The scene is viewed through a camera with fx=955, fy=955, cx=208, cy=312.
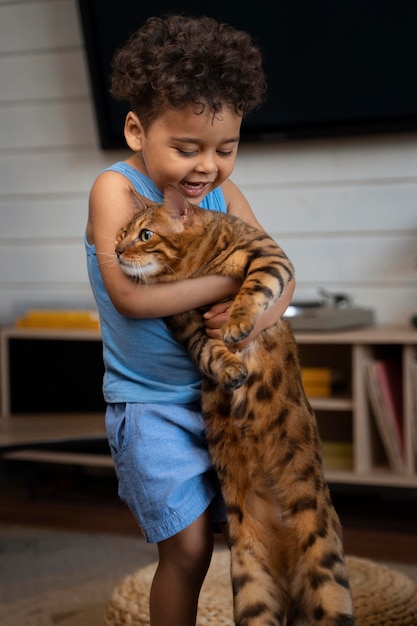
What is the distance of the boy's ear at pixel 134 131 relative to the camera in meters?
1.62

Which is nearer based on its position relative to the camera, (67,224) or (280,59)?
(280,59)

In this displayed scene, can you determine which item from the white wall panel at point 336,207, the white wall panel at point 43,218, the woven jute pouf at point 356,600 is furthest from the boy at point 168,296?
the white wall panel at point 43,218

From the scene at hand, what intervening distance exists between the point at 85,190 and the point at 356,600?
2033 mm

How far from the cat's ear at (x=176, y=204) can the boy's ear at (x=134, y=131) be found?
0.48 ft

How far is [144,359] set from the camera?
1.64 meters

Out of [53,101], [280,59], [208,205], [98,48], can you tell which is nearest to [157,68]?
[208,205]

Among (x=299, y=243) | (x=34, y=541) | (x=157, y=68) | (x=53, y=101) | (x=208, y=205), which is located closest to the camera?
(x=157, y=68)

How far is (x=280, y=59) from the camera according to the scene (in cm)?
323

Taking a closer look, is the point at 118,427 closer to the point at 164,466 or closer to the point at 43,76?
the point at 164,466

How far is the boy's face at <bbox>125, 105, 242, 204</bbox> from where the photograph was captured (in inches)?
59.8

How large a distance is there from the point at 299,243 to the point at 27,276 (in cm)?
113

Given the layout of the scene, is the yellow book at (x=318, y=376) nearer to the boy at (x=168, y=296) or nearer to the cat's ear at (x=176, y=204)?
the boy at (x=168, y=296)

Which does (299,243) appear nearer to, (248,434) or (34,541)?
(34,541)

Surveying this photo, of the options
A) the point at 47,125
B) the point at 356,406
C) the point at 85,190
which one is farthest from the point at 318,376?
the point at 47,125
